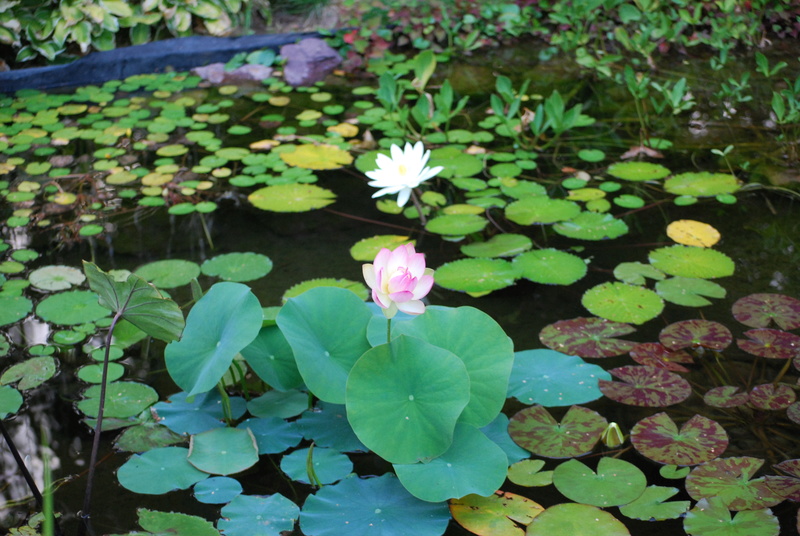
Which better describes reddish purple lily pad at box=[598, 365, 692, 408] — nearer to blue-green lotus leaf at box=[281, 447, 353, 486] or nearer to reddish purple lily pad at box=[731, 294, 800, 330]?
reddish purple lily pad at box=[731, 294, 800, 330]

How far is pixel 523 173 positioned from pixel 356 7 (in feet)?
8.57

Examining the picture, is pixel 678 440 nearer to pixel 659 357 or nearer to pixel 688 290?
pixel 659 357

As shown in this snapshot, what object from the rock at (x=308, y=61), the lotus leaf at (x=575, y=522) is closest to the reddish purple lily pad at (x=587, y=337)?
the lotus leaf at (x=575, y=522)

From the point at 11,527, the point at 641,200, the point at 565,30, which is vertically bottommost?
the point at 11,527

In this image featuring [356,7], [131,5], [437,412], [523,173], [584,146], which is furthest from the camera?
[356,7]

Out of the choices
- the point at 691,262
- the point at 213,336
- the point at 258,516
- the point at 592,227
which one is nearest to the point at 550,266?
the point at 592,227

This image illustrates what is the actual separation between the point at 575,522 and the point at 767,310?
984mm

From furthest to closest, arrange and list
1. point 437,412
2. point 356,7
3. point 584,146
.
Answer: point 356,7 < point 584,146 < point 437,412

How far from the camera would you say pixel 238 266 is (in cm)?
213

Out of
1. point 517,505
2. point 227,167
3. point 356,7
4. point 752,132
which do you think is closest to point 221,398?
point 517,505

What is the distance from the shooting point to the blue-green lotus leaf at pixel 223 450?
138cm

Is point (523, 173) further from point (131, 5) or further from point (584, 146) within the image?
point (131, 5)

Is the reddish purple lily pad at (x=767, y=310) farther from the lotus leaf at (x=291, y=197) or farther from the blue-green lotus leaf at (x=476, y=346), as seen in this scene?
the lotus leaf at (x=291, y=197)

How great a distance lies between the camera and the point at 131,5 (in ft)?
13.8
